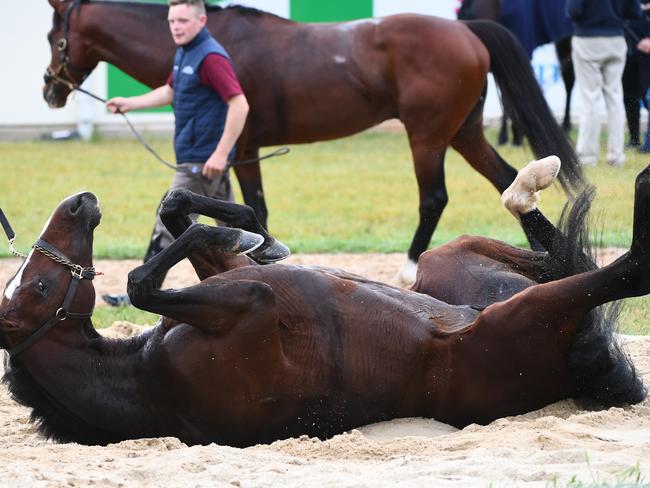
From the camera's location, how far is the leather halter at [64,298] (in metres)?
4.16

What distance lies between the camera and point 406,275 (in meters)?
8.30

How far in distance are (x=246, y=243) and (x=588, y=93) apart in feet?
34.2

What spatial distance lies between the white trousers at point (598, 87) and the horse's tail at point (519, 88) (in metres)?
5.19

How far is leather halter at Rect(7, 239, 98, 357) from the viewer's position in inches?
164

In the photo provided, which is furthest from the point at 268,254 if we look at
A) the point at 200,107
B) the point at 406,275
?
the point at 406,275

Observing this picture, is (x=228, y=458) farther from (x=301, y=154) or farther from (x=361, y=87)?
(x=301, y=154)

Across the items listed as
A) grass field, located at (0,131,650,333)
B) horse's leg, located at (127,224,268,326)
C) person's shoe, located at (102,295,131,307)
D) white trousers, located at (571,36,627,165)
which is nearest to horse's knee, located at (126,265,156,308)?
horse's leg, located at (127,224,268,326)

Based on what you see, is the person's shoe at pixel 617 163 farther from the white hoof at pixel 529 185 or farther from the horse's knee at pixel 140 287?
the horse's knee at pixel 140 287

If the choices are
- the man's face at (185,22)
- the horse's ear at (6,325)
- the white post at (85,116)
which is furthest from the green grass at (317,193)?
the horse's ear at (6,325)

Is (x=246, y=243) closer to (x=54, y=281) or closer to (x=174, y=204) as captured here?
(x=174, y=204)

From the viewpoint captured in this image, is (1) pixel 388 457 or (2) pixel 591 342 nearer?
(1) pixel 388 457

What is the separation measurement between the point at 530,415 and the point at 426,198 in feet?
14.9

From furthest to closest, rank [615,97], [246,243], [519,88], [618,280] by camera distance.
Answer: [615,97], [519,88], [246,243], [618,280]

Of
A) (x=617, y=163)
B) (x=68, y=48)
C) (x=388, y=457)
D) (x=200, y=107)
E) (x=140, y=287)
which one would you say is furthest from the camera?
(x=617, y=163)
